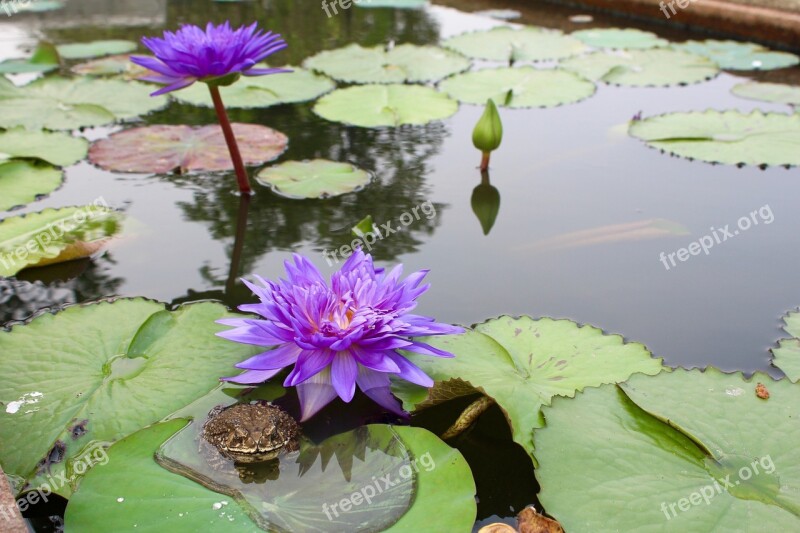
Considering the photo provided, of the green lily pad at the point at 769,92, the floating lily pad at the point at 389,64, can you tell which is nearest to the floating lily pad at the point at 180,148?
the floating lily pad at the point at 389,64

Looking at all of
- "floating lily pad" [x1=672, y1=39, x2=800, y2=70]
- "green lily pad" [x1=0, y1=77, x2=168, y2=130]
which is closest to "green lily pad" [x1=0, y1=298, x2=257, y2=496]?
"green lily pad" [x1=0, y1=77, x2=168, y2=130]

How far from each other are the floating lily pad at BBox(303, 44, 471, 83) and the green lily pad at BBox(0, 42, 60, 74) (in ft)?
5.20

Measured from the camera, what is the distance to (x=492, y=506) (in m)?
1.35

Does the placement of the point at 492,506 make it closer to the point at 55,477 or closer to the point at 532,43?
the point at 55,477

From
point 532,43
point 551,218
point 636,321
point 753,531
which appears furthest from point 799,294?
point 532,43

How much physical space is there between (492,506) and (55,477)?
2.79 feet

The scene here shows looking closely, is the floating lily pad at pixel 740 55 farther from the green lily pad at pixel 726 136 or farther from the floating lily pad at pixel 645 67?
the green lily pad at pixel 726 136

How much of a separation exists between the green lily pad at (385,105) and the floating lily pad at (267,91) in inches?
8.1

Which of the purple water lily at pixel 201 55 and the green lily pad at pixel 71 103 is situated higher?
the purple water lily at pixel 201 55

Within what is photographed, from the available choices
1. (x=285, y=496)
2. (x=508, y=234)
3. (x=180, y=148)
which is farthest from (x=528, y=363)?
(x=180, y=148)

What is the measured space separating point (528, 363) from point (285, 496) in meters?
0.68

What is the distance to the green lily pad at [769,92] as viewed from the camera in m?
3.63

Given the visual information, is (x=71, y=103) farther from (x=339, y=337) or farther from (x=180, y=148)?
(x=339, y=337)

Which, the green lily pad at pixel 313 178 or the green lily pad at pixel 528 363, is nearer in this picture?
the green lily pad at pixel 528 363
